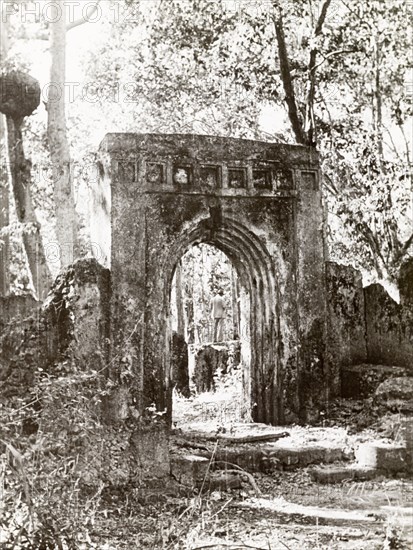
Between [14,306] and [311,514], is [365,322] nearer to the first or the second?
[311,514]

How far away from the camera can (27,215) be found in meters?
13.9

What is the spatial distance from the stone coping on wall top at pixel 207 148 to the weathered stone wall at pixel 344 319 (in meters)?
1.59

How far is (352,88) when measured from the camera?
13852 millimetres

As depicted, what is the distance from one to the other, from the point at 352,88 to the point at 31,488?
11075 millimetres

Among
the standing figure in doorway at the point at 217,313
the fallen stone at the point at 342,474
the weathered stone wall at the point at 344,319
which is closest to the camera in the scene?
the fallen stone at the point at 342,474

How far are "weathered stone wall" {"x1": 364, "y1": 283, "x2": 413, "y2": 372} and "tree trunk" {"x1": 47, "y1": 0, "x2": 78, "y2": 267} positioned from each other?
5820mm

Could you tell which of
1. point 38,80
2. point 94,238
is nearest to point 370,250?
point 94,238

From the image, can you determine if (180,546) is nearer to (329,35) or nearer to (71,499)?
(71,499)

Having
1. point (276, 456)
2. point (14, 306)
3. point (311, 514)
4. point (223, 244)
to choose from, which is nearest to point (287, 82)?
point (223, 244)

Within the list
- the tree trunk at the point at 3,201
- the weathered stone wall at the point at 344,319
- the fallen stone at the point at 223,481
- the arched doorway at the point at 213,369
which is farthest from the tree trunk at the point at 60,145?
the fallen stone at the point at 223,481

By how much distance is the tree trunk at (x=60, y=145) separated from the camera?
13500 millimetres

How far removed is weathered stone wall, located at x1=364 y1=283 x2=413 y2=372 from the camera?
10.2 meters

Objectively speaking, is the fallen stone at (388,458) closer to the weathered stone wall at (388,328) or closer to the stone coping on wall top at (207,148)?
the weathered stone wall at (388,328)

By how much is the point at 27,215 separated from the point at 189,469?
797 cm
